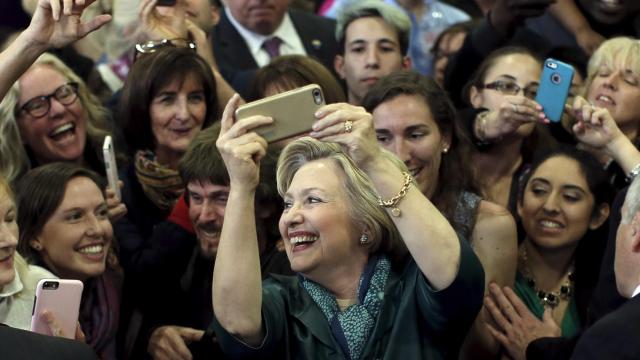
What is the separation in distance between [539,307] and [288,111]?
1.45 m

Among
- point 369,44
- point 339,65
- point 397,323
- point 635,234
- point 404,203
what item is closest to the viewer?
point 635,234

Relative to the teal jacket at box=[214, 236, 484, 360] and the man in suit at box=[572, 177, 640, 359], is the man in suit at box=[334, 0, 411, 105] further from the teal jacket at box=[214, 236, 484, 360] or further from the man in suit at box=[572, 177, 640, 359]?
the man in suit at box=[572, 177, 640, 359]

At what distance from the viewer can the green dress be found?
4676 millimetres

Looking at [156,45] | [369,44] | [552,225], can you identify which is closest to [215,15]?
[369,44]

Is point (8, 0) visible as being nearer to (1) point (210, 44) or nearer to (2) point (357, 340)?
(1) point (210, 44)

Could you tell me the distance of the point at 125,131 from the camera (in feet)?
17.4

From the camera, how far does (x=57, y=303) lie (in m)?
3.85

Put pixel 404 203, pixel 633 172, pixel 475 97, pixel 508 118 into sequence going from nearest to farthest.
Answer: pixel 404 203 < pixel 633 172 < pixel 508 118 < pixel 475 97

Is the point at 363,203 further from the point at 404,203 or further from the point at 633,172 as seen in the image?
the point at 633,172

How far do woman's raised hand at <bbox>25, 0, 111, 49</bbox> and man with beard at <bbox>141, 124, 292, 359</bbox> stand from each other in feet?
2.89

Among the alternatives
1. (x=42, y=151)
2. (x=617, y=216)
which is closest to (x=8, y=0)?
(x=42, y=151)

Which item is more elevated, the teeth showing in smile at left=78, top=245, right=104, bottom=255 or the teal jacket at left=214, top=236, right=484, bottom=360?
the teal jacket at left=214, top=236, right=484, bottom=360

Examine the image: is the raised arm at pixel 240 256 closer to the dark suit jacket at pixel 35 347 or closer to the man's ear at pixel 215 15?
the dark suit jacket at pixel 35 347

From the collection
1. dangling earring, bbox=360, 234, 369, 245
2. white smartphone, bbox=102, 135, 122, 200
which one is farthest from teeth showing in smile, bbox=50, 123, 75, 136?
dangling earring, bbox=360, 234, 369, 245
